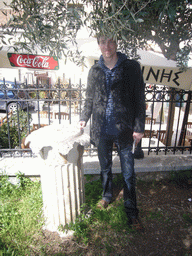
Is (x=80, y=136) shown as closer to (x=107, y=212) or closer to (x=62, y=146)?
(x=62, y=146)

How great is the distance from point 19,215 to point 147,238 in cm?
172

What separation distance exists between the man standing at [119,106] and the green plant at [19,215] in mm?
1226

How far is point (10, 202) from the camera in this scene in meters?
2.95

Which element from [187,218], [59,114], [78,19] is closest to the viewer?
[78,19]

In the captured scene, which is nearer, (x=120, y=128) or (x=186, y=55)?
(x=120, y=128)

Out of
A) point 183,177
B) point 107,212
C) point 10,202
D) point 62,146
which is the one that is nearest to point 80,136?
point 62,146

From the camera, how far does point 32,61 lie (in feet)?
17.0

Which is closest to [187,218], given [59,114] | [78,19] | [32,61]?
[59,114]

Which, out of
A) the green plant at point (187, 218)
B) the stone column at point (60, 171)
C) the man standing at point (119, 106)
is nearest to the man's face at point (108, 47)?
the man standing at point (119, 106)

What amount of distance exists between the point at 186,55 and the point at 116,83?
1399 mm

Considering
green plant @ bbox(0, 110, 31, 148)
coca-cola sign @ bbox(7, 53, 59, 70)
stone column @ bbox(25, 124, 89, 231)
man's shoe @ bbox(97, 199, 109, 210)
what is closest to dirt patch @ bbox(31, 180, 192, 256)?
man's shoe @ bbox(97, 199, 109, 210)

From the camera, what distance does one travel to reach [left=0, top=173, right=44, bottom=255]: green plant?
7.71 ft

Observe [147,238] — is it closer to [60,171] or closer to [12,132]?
[60,171]

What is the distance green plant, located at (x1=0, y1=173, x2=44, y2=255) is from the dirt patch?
211mm
